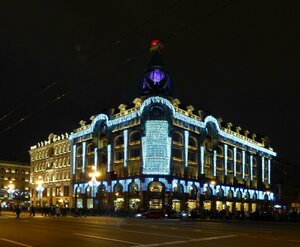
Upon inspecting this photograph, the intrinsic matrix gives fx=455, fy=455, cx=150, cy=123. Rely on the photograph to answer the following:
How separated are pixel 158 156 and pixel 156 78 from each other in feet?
50.2

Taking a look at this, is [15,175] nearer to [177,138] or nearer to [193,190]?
[193,190]

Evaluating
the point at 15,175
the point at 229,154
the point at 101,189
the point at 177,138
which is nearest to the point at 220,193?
the point at 229,154

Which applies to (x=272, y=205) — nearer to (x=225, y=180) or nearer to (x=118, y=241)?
(x=225, y=180)

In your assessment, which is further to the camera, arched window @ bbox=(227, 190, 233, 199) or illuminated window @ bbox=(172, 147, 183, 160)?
arched window @ bbox=(227, 190, 233, 199)

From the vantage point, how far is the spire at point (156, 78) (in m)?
82.4

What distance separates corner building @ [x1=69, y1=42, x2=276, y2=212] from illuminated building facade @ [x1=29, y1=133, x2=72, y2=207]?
4.39 m

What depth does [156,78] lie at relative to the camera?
83562mm

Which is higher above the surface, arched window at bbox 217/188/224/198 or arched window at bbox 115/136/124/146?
arched window at bbox 115/136/124/146

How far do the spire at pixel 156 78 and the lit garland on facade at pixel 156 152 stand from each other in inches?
321

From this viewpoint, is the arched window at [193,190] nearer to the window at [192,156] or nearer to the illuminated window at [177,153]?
the window at [192,156]

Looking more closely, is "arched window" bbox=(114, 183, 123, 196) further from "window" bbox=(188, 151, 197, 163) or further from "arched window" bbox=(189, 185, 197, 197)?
"window" bbox=(188, 151, 197, 163)

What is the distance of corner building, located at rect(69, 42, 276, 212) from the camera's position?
253 ft

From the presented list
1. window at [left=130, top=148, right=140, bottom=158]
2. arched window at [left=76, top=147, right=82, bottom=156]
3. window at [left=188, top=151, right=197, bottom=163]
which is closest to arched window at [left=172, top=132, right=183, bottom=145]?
window at [left=188, top=151, right=197, bottom=163]

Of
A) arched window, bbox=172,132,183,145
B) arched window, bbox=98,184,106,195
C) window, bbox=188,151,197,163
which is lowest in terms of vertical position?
arched window, bbox=98,184,106,195
